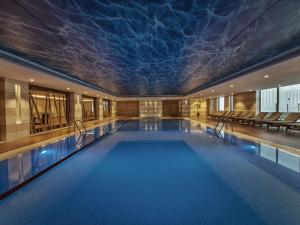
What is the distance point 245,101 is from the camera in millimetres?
15133

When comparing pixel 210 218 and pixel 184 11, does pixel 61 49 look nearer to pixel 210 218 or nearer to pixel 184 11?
pixel 184 11

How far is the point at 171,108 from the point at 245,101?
11.9 m

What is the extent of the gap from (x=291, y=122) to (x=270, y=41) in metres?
7.11

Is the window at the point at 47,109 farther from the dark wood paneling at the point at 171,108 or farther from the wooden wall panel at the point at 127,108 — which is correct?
the dark wood paneling at the point at 171,108

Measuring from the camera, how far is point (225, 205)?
248cm

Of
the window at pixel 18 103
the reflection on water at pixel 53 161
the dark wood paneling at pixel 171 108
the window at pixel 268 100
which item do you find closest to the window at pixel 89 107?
the window at pixel 18 103

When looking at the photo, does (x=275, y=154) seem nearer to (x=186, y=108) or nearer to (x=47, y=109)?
(x=47, y=109)

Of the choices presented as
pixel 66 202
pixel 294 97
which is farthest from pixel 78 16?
pixel 294 97

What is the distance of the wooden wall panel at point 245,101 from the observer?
14.2 m

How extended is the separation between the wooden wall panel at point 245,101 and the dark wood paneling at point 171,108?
986cm

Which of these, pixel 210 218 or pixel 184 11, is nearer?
pixel 210 218

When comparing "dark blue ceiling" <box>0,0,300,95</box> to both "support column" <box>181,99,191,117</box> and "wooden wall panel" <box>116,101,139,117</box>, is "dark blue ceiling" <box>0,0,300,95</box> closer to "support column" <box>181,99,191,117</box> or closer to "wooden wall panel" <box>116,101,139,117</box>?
"support column" <box>181,99,191,117</box>

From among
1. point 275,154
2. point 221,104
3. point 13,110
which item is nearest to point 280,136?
point 275,154

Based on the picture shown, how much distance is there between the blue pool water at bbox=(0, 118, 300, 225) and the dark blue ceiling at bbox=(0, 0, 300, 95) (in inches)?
119
